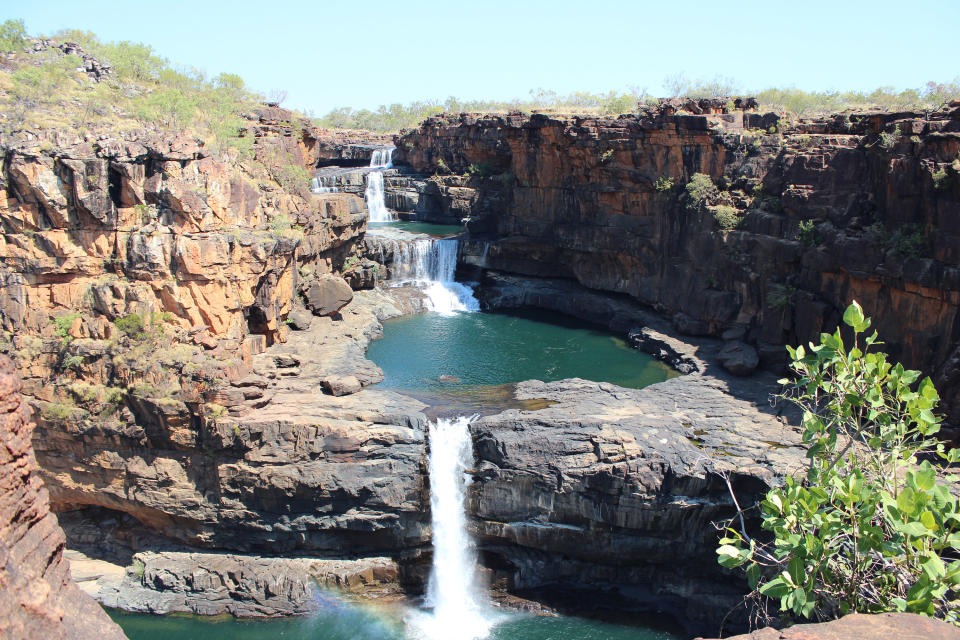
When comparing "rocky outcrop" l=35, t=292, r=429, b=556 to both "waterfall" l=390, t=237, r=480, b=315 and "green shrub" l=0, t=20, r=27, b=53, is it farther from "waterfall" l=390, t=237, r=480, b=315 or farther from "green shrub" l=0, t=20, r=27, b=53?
"waterfall" l=390, t=237, r=480, b=315

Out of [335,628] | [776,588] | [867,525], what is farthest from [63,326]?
[867,525]

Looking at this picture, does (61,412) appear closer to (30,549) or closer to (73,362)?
(73,362)

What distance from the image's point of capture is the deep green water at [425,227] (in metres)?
45.6

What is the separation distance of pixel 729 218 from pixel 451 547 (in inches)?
737

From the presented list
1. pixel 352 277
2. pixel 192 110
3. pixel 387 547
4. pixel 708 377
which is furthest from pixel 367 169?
pixel 387 547

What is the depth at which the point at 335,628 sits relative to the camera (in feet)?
59.3

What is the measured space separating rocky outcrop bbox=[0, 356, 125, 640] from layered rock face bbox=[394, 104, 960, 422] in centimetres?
2151

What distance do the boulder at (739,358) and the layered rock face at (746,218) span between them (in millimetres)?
768

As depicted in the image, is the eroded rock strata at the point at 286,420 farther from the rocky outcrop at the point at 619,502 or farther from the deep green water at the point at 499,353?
the deep green water at the point at 499,353

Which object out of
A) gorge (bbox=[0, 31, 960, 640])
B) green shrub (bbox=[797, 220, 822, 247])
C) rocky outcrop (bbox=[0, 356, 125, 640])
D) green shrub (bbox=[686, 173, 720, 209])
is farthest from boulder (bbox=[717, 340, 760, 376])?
rocky outcrop (bbox=[0, 356, 125, 640])

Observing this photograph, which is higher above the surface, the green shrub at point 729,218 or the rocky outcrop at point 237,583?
the green shrub at point 729,218

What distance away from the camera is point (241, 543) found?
20016 millimetres

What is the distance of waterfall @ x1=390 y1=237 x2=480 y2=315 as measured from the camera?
39.2m

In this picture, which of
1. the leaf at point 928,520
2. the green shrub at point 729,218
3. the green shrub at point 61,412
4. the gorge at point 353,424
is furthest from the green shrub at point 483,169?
the leaf at point 928,520
